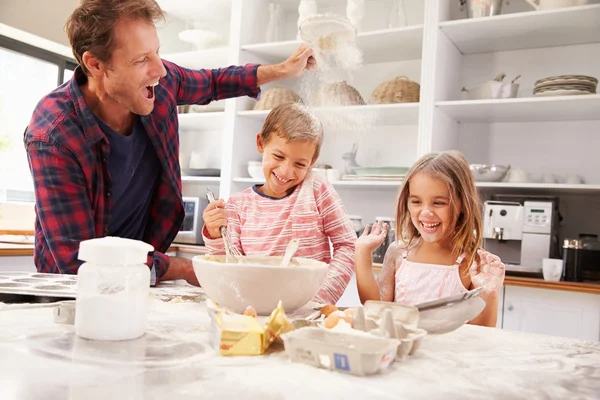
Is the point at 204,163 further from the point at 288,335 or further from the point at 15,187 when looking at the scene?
the point at 288,335

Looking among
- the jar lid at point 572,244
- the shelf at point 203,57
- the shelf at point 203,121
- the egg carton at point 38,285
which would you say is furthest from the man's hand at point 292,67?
the shelf at point 203,57

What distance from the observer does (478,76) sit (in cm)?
310

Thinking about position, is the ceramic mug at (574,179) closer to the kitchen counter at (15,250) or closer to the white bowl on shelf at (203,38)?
the white bowl on shelf at (203,38)

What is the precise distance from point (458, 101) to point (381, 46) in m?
0.62

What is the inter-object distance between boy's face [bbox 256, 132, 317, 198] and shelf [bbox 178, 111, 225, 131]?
2208mm

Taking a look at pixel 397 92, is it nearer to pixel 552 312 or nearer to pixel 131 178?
pixel 552 312

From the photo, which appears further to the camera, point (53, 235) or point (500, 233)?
point (500, 233)

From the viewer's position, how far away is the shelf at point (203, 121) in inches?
142

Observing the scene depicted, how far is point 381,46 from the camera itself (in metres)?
3.10

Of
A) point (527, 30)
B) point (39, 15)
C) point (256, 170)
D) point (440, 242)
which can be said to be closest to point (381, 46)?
point (527, 30)

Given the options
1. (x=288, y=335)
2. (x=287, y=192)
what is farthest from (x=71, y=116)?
(x=288, y=335)

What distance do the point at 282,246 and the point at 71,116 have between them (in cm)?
62

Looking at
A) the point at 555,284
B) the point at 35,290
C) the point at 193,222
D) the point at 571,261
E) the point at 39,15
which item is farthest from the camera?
the point at 193,222

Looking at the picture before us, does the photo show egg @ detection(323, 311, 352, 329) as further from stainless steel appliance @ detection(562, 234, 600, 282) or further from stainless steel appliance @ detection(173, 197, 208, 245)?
stainless steel appliance @ detection(173, 197, 208, 245)
